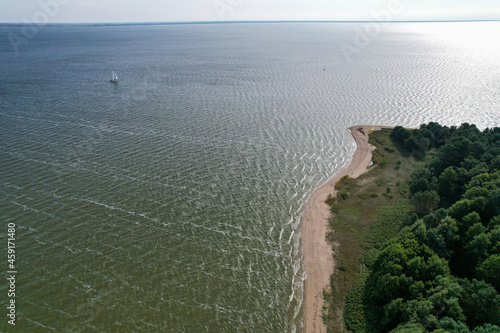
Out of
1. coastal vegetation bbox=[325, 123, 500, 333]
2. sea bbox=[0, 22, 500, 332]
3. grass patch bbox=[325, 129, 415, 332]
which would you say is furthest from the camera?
grass patch bbox=[325, 129, 415, 332]

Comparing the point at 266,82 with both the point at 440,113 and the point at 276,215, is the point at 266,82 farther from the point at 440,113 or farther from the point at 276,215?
the point at 276,215

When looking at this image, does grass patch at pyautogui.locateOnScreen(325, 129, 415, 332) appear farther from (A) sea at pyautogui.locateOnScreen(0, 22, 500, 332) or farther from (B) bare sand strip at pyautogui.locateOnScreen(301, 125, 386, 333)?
(A) sea at pyautogui.locateOnScreen(0, 22, 500, 332)

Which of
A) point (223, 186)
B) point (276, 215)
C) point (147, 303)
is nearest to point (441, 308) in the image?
point (276, 215)

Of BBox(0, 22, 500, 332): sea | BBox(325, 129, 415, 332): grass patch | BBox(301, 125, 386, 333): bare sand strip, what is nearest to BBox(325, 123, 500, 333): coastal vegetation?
BBox(325, 129, 415, 332): grass patch

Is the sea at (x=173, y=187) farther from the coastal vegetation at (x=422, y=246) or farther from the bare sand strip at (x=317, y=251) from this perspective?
the coastal vegetation at (x=422, y=246)

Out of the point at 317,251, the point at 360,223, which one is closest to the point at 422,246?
the point at 360,223

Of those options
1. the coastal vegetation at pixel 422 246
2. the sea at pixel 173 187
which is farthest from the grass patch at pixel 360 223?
the sea at pixel 173 187

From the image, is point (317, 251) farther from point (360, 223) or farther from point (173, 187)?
point (173, 187)
